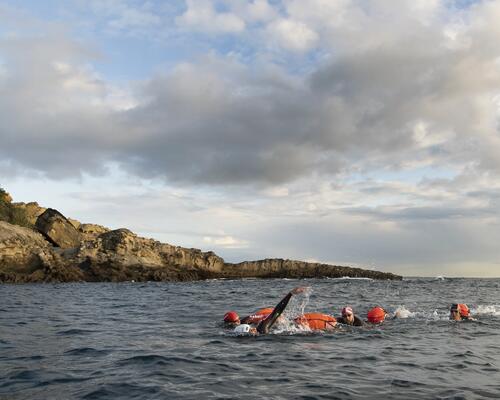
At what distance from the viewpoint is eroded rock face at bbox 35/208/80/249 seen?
75000 mm

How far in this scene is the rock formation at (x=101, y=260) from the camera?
58562mm

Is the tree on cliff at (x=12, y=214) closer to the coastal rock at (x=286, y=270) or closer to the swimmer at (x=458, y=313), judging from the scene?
the coastal rock at (x=286, y=270)

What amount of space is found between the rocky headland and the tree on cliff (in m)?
0.59

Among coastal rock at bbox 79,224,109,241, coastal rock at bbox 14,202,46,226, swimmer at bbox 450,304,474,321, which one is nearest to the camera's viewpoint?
swimmer at bbox 450,304,474,321

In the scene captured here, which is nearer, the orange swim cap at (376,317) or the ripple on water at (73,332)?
the ripple on water at (73,332)

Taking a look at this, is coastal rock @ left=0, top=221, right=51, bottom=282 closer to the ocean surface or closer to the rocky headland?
the rocky headland

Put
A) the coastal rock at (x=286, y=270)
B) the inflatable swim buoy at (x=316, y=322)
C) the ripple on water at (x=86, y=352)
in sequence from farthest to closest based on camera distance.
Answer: the coastal rock at (x=286, y=270) < the inflatable swim buoy at (x=316, y=322) < the ripple on water at (x=86, y=352)

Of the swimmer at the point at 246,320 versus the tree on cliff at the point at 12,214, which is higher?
the tree on cliff at the point at 12,214

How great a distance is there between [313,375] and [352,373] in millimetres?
1020

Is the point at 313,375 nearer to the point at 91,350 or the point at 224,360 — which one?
the point at 224,360

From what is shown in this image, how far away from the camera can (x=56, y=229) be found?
249 ft

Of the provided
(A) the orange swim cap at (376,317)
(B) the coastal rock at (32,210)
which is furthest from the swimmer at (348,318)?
(B) the coastal rock at (32,210)

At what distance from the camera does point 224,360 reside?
13.2 m

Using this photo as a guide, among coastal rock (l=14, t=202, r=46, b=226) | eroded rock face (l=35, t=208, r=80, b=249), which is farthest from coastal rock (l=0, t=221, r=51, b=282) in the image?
coastal rock (l=14, t=202, r=46, b=226)
